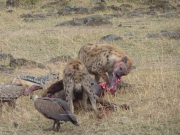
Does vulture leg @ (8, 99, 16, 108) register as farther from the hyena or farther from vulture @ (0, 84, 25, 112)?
the hyena

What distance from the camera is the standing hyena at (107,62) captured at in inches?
314

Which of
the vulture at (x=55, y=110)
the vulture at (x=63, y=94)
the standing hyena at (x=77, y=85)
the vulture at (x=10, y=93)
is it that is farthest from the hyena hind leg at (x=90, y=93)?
the vulture at (x=10, y=93)

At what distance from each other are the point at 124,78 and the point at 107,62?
2.95 feet

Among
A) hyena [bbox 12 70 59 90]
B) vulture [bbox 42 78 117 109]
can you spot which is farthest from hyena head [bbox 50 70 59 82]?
vulture [bbox 42 78 117 109]

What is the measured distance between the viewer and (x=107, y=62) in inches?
324

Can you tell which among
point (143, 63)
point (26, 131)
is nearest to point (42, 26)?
point (143, 63)

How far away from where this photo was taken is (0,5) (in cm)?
2261

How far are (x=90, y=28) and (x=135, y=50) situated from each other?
3.98 metres

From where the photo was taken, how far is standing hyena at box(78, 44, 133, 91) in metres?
7.96

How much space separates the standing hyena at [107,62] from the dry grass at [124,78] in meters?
0.31

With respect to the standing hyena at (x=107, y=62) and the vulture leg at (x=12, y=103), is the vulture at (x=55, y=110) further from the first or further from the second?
the standing hyena at (x=107, y=62)

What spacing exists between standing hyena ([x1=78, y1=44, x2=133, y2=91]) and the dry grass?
0.31 m

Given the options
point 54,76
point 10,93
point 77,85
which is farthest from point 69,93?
point 54,76

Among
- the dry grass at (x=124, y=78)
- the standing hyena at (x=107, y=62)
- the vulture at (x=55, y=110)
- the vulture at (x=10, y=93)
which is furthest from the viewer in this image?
the standing hyena at (x=107, y=62)
